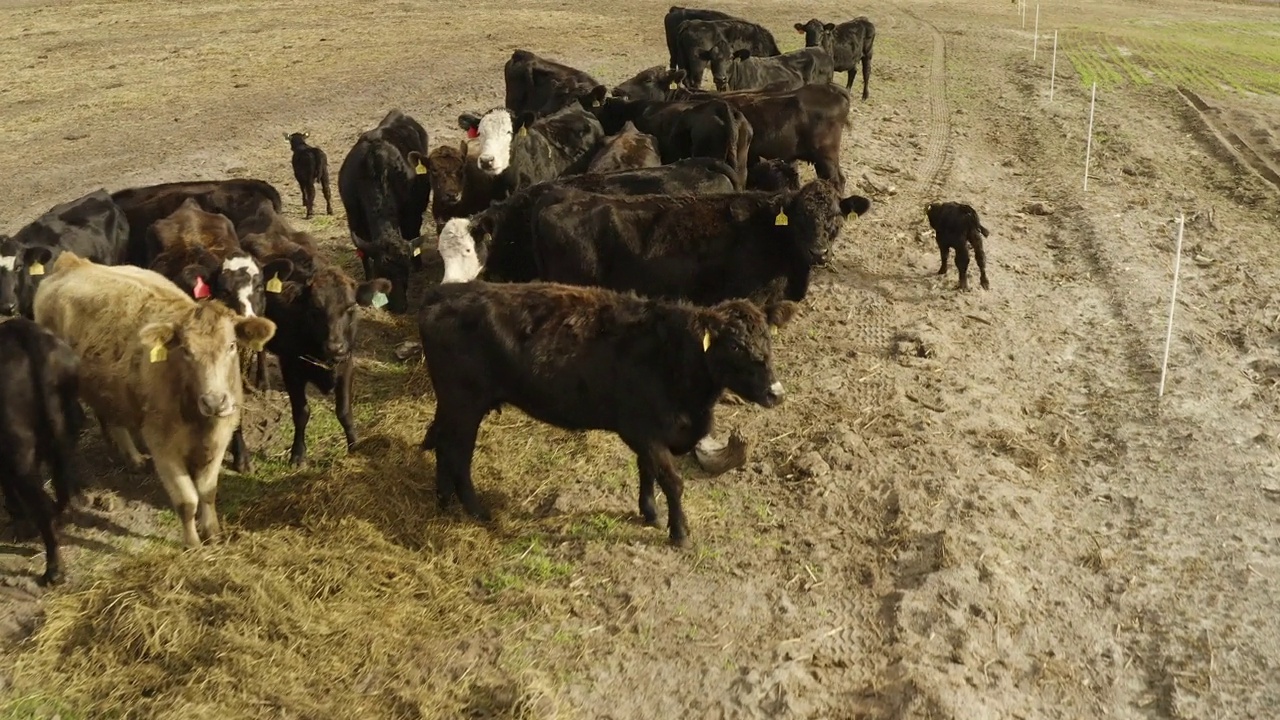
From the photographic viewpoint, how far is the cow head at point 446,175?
1146 centimetres

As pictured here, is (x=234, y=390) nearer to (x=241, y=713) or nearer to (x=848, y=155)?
(x=241, y=713)

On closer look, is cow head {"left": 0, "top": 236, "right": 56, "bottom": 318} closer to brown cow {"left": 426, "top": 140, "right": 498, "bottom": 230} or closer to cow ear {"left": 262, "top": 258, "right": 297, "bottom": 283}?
cow ear {"left": 262, "top": 258, "right": 297, "bottom": 283}

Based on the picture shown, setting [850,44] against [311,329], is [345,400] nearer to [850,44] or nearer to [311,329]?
[311,329]

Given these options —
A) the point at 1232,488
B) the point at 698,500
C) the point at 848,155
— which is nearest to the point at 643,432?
the point at 698,500

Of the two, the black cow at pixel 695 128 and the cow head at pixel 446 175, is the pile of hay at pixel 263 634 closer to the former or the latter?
the cow head at pixel 446 175

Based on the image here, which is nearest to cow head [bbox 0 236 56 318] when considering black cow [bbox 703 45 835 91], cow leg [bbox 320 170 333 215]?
cow leg [bbox 320 170 333 215]

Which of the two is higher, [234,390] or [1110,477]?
[234,390]

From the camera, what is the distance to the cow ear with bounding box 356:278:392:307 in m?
7.91

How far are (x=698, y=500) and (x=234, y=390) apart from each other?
10.9 ft

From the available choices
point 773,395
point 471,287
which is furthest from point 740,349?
point 471,287

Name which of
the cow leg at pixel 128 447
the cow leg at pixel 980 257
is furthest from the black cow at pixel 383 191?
the cow leg at pixel 980 257

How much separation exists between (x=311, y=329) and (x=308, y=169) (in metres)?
6.33

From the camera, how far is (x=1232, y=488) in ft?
24.8

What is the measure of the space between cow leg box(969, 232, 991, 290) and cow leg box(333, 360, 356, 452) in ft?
22.0
